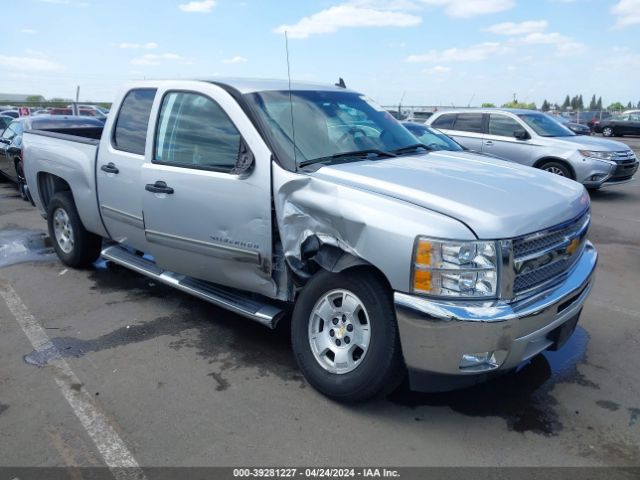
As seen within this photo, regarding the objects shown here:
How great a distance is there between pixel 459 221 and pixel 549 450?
1335 millimetres

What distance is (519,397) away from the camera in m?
3.46

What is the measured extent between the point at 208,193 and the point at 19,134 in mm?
9248

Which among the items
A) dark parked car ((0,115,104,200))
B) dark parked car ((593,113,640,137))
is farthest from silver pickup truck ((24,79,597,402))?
dark parked car ((593,113,640,137))

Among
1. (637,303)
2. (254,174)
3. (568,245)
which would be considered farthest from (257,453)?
(637,303)

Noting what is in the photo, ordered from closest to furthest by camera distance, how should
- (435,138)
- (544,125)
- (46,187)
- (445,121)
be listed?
(46,187) < (435,138) < (544,125) < (445,121)

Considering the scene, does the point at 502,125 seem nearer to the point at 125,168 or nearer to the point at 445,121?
the point at 445,121

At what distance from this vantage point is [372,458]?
2875 millimetres

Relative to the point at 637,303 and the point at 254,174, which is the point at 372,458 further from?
the point at 637,303

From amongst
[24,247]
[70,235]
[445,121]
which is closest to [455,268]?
[70,235]

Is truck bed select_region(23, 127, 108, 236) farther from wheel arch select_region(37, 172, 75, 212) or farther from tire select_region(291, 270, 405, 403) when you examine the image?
tire select_region(291, 270, 405, 403)

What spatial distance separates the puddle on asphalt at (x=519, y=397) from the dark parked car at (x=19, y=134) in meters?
7.95

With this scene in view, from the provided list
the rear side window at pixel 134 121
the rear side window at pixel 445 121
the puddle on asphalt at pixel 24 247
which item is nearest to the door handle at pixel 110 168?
the rear side window at pixel 134 121

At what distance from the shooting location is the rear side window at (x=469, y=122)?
11625mm

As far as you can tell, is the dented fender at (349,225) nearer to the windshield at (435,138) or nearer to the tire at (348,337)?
the tire at (348,337)
